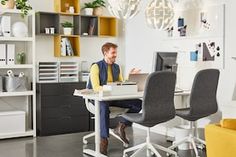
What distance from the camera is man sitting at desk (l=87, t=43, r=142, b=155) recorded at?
441cm

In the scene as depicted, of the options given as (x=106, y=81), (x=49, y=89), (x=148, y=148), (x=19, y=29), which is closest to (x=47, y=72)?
(x=49, y=89)

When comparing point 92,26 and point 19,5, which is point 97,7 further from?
point 19,5

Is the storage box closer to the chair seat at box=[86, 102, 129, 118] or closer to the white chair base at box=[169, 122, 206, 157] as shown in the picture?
the chair seat at box=[86, 102, 129, 118]

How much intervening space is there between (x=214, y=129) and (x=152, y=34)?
3592 mm

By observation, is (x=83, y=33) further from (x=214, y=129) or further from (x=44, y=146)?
(x=214, y=129)

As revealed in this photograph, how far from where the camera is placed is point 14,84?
221 inches

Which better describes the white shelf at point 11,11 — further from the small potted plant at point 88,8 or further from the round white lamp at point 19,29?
the small potted plant at point 88,8

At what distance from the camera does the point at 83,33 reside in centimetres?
649

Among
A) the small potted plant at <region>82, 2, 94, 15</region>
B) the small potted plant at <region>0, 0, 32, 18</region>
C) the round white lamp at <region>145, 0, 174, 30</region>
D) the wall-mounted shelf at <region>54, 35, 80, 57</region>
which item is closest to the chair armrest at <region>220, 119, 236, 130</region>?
the round white lamp at <region>145, 0, 174, 30</region>

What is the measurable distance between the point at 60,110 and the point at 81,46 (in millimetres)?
1266

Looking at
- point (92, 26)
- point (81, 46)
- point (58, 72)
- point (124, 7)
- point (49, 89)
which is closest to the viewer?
point (124, 7)

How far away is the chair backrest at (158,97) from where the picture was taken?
398cm

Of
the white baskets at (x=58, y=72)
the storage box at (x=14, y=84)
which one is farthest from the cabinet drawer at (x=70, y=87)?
the storage box at (x=14, y=84)

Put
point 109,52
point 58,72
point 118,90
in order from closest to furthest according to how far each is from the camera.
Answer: point 118,90
point 109,52
point 58,72
